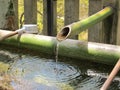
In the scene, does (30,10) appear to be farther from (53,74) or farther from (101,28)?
(53,74)

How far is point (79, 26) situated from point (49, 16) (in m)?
2.14

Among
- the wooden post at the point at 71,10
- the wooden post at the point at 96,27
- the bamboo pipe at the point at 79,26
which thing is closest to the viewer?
the bamboo pipe at the point at 79,26

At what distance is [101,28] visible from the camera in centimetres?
456

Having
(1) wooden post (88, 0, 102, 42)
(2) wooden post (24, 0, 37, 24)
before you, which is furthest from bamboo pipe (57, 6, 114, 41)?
(2) wooden post (24, 0, 37, 24)

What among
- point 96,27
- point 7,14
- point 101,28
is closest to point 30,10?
point 7,14

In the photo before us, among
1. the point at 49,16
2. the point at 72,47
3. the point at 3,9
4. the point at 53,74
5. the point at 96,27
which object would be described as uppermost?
the point at 3,9

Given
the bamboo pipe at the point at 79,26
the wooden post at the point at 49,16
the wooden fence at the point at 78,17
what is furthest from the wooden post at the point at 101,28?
the wooden post at the point at 49,16

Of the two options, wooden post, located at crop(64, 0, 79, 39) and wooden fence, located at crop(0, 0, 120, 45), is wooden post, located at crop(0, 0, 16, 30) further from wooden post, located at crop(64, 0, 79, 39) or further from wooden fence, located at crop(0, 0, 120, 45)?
wooden post, located at crop(64, 0, 79, 39)

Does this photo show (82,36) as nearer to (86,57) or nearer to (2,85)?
(86,57)

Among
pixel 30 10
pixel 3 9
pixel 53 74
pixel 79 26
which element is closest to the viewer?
pixel 79 26

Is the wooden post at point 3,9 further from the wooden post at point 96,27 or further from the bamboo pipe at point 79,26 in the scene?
the bamboo pipe at point 79,26

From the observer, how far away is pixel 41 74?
351 cm

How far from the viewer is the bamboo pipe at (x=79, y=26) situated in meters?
3.12

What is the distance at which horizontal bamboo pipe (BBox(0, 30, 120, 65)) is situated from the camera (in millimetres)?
3383
